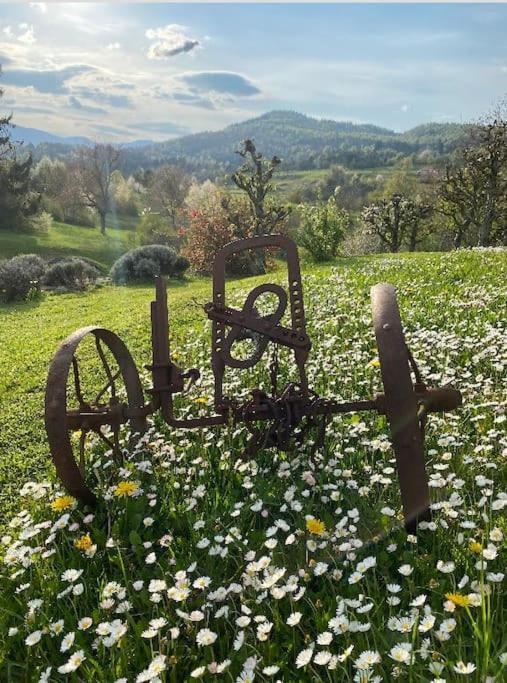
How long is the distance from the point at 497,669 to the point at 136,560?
6.69 feet

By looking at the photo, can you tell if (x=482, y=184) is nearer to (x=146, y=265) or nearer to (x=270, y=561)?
(x=146, y=265)

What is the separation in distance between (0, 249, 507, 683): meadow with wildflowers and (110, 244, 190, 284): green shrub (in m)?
18.5

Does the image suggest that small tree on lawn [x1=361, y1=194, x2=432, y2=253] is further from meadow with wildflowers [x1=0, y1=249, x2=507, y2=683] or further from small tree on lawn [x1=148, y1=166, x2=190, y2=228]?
small tree on lawn [x1=148, y1=166, x2=190, y2=228]

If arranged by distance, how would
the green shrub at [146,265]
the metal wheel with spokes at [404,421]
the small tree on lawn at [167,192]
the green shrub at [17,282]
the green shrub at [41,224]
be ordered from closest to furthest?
the metal wheel with spokes at [404,421] < the green shrub at [17,282] < the green shrub at [146,265] < the green shrub at [41,224] < the small tree on lawn at [167,192]

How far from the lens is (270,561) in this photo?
2812 millimetres

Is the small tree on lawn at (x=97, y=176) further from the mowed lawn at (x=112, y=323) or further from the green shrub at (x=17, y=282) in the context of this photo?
the mowed lawn at (x=112, y=323)

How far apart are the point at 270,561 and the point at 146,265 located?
20981 mm

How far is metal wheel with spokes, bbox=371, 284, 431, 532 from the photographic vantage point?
8.91ft

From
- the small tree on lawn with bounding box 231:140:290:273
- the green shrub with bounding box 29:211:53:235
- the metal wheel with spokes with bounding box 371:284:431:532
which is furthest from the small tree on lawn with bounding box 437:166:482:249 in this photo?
the green shrub with bounding box 29:211:53:235

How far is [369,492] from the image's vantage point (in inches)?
142

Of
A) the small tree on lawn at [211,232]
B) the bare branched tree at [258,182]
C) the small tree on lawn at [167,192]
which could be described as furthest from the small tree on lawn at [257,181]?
the small tree on lawn at [167,192]

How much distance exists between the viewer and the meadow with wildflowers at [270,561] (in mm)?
2365

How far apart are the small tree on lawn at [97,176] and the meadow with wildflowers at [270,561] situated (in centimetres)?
6300

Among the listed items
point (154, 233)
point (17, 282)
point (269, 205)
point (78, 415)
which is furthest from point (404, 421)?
point (154, 233)
